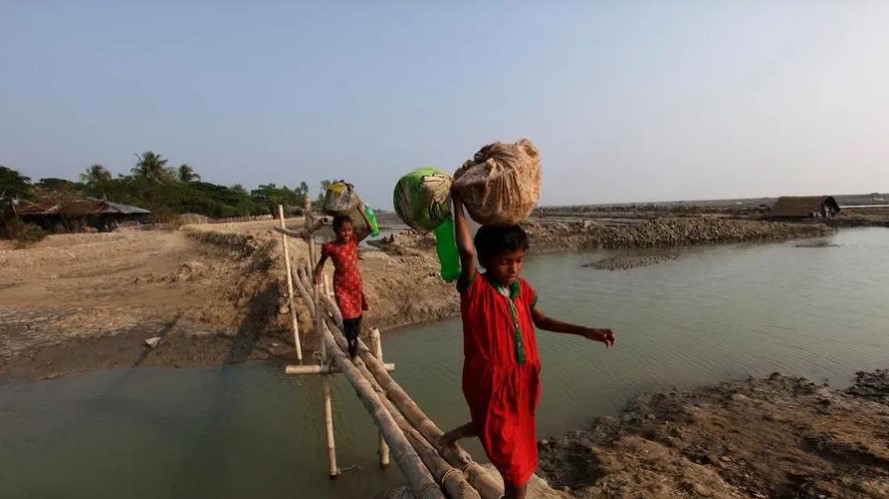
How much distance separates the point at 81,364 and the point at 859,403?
12.1m

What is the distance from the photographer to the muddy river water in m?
5.09

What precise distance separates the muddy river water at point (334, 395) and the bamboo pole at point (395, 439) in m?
1.57

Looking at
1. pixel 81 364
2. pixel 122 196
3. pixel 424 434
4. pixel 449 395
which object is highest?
pixel 122 196

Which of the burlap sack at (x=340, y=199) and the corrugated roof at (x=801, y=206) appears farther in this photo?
the corrugated roof at (x=801, y=206)

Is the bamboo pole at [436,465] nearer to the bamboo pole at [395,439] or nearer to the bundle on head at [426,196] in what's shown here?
the bamboo pole at [395,439]

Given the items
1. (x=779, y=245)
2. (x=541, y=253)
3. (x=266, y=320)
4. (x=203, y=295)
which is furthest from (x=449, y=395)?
(x=779, y=245)

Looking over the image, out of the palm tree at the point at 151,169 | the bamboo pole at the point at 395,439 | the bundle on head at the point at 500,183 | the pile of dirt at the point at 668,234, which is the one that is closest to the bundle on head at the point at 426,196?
the bundle on head at the point at 500,183

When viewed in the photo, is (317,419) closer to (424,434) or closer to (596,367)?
(424,434)

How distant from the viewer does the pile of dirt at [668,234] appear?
25.3 meters

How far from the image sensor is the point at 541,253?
81.5 feet

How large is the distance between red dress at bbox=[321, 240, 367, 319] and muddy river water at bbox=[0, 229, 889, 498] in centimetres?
204

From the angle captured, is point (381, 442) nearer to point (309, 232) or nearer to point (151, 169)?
point (309, 232)

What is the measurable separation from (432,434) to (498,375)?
53.9 inches

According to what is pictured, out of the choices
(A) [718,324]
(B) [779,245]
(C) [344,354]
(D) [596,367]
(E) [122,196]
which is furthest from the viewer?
(E) [122,196]
